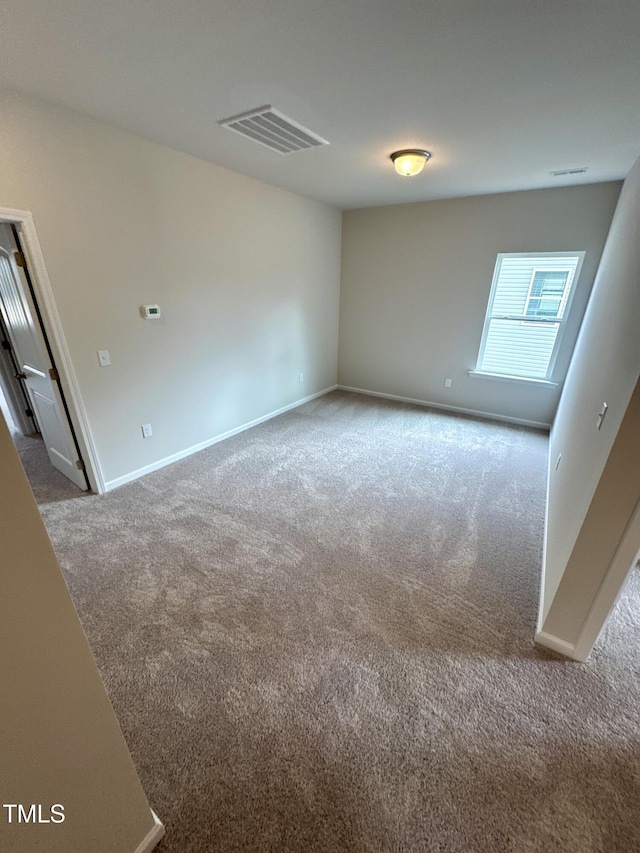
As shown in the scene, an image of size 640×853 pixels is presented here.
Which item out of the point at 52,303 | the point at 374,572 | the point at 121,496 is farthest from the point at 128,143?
the point at 374,572

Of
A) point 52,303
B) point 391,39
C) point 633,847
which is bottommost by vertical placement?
point 633,847

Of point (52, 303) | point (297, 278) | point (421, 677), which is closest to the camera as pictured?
point (421, 677)

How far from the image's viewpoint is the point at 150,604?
6.45 ft

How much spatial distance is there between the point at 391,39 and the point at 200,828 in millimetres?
3058

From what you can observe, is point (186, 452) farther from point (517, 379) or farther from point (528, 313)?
point (528, 313)

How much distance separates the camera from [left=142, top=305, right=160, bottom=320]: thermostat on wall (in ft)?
9.55

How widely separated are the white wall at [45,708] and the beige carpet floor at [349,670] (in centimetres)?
45

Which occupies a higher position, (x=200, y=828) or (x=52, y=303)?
(x=52, y=303)

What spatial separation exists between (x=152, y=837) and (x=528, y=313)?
16.5 feet

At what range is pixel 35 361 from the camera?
2744 mm

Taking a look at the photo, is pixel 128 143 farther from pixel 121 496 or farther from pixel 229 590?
pixel 229 590

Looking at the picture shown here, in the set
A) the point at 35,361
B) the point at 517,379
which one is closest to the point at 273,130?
the point at 35,361

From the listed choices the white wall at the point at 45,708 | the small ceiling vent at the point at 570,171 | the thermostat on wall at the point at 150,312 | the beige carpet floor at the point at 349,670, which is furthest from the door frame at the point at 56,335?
the small ceiling vent at the point at 570,171

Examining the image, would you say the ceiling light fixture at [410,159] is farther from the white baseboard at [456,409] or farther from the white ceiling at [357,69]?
the white baseboard at [456,409]
